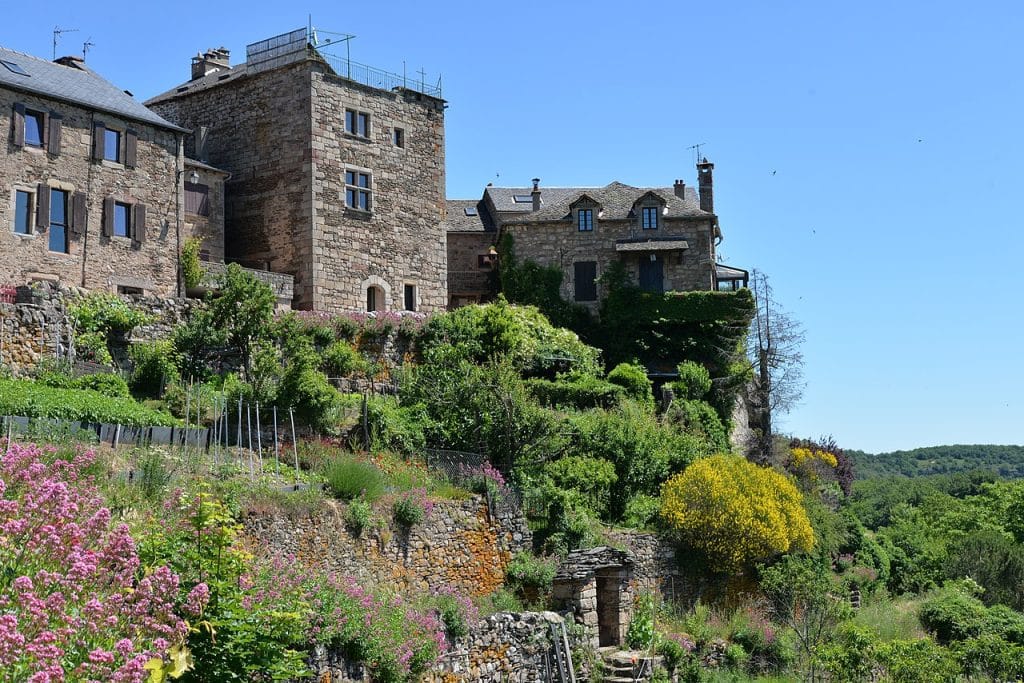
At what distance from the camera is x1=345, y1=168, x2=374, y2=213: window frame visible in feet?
118

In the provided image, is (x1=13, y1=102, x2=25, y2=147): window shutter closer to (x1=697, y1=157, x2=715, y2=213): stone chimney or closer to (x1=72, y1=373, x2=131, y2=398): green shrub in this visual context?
(x1=72, y1=373, x2=131, y2=398): green shrub

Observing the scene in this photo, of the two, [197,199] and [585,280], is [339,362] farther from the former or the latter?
[585,280]

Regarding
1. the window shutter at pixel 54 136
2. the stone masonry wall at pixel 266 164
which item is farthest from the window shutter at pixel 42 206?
the stone masonry wall at pixel 266 164

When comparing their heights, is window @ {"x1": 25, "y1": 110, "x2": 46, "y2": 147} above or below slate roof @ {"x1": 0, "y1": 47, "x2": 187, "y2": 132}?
below

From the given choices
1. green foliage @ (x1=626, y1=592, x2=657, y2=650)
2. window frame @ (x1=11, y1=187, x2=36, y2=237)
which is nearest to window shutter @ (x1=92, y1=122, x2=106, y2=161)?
window frame @ (x1=11, y1=187, x2=36, y2=237)

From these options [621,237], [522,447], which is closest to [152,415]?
[522,447]

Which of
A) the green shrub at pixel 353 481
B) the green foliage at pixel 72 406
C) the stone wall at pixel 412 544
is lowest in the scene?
the stone wall at pixel 412 544

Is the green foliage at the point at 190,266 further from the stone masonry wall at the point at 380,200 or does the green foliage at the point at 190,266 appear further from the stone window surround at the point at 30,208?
the stone window surround at the point at 30,208

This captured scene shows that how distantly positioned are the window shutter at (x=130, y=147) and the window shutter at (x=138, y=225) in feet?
3.71

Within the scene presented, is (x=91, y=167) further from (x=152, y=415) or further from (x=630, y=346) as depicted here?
(x=630, y=346)

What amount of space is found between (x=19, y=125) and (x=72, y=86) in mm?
2580

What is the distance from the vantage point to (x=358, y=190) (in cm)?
3631

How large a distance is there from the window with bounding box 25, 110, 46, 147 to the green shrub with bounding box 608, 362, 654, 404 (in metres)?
17.4

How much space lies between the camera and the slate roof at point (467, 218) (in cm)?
4344
